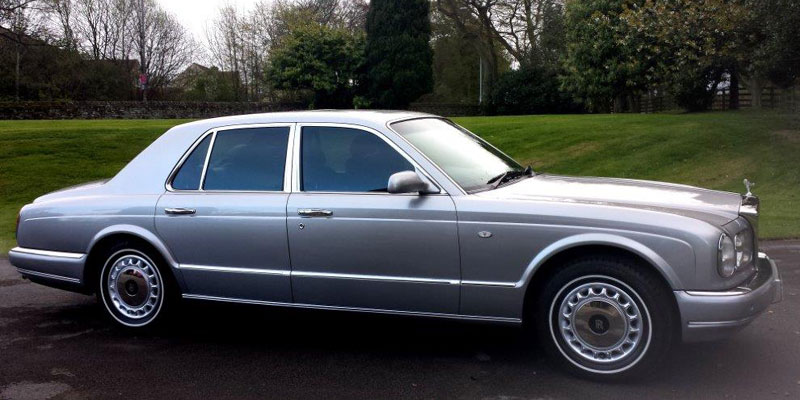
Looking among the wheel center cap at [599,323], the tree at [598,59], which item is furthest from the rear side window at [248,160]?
the tree at [598,59]

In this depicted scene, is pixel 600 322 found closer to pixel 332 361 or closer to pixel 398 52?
pixel 332 361

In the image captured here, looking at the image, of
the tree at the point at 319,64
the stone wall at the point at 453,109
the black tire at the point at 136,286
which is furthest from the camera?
the stone wall at the point at 453,109

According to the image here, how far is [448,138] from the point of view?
5.82 metres

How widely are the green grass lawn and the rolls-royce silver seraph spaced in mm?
8017

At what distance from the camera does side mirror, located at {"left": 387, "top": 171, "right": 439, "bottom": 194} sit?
192 inches

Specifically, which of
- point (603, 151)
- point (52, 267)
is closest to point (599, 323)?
point (52, 267)

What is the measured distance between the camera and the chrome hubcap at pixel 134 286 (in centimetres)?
593

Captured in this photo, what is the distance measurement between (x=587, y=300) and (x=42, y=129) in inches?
908

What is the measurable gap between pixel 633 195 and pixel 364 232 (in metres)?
1.77

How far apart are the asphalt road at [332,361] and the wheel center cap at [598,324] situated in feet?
1.04

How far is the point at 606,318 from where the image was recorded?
4.58 metres

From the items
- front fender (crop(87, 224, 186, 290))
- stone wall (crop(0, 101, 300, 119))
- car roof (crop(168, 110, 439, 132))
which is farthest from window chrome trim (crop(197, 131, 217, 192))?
stone wall (crop(0, 101, 300, 119))

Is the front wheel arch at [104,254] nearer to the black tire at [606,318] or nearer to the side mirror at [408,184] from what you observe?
the side mirror at [408,184]

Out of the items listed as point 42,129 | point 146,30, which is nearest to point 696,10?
point 42,129
